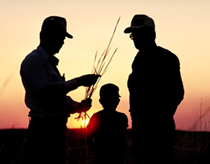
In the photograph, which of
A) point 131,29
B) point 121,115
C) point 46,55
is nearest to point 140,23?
point 131,29

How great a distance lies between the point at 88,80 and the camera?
3742mm

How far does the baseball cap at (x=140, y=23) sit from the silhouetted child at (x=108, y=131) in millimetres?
1050

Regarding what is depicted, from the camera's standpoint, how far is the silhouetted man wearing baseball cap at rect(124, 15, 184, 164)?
12.1 ft

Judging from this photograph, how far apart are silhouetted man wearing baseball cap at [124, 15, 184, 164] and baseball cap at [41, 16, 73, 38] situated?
2.91 ft

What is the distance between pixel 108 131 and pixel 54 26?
58.6 inches

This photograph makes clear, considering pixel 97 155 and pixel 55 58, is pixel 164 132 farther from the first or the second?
pixel 55 58

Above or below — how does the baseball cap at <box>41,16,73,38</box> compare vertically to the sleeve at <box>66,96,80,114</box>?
above

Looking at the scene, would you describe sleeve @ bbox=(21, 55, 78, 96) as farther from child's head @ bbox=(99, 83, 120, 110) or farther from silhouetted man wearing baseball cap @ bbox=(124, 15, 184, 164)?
child's head @ bbox=(99, 83, 120, 110)

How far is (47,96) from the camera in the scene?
12.0ft

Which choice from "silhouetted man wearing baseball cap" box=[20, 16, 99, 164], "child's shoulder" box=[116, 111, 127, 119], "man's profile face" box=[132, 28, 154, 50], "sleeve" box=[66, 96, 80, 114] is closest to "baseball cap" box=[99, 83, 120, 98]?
"child's shoulder" box=[116, 111, 127, 119]

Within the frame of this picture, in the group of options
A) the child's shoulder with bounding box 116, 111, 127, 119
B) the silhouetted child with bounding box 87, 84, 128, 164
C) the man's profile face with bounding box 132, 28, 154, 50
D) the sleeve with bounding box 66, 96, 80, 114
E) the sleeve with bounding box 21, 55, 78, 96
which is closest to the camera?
the sleeve with bounding box 21, 55, 78, 96

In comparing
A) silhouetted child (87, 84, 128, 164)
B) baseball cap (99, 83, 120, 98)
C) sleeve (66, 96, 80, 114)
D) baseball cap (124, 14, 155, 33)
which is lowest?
silhouetted child (87, 84, 128, 164)

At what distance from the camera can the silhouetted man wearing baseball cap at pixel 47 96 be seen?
3.66 meters

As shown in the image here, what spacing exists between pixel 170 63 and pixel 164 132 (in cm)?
68
